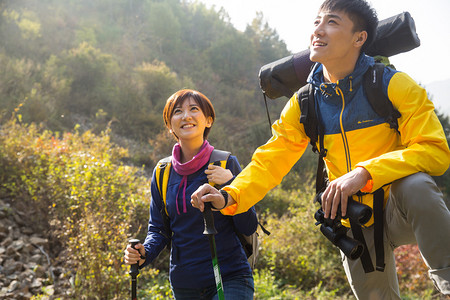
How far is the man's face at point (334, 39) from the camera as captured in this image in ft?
6.11

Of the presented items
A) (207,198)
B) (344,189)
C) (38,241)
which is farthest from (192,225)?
(38,241)

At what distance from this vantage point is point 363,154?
1.78 m

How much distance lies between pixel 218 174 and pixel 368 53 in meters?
1.00

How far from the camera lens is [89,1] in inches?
1051

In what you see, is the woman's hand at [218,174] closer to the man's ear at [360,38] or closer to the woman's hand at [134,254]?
the woman's hand at [134,254]

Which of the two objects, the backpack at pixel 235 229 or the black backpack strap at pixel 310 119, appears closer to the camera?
the black backpack strap at pixel 310 119

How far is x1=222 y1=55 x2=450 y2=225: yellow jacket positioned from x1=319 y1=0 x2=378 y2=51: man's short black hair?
175 mm

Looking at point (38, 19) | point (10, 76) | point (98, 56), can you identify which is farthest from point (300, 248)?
point (38, 19)

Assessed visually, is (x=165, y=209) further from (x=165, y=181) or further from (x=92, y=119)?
(x=92, y=119)

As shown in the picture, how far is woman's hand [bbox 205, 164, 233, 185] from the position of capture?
2021mm

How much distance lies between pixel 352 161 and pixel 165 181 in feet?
3.39

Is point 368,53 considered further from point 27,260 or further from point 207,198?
point 27,260

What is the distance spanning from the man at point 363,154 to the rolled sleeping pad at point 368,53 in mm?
98

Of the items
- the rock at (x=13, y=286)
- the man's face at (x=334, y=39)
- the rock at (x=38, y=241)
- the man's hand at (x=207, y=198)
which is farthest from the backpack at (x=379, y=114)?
the rock at (x=38, y=241)
